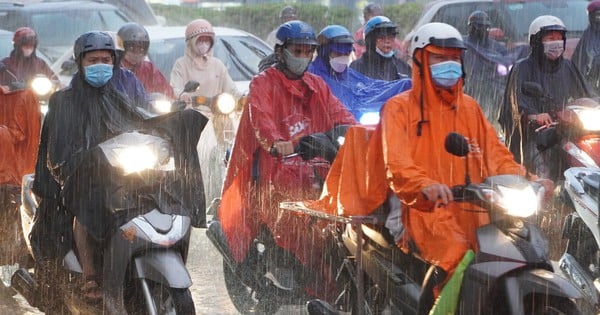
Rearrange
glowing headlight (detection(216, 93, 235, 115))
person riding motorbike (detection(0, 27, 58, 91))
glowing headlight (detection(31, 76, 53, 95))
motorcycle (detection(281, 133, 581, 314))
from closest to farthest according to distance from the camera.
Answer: motorcycle (detection(281, 133, 581, 314)), glowing headlight (detection(31, 76, 53, 95)), glowing headlight (detection(216, 93, 235, 115)), person riding motorbike (detection(0, 27, 58, 91))

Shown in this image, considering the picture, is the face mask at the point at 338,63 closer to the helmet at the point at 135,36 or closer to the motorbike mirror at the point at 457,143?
the helmet at the point at 135,36

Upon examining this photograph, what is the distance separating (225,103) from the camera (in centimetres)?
1209

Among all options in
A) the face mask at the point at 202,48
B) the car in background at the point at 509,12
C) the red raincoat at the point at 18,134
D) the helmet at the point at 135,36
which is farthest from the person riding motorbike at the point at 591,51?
the red raincoat at the point at 18,134

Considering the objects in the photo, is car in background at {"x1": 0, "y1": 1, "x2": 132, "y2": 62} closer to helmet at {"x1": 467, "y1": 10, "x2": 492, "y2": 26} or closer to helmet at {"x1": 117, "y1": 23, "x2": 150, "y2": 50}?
helmet at {"x1": 467, "y1": 10, "x2": 492, "y2": 26}

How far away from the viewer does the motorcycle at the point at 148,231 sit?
6.27 metres

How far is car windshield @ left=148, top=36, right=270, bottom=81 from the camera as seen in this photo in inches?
570

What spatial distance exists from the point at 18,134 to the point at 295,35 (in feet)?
8.17

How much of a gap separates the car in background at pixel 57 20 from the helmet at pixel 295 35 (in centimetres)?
898

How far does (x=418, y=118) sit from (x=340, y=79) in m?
3.32

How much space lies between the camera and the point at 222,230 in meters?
8.35

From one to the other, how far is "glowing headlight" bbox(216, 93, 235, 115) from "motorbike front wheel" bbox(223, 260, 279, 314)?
3.75 m

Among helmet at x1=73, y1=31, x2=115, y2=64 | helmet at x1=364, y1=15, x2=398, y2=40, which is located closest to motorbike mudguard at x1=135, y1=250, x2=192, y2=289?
helmet at x1=73, y1=31, x2=115, y2=64

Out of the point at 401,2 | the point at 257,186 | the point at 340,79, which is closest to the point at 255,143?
the point at 257,186

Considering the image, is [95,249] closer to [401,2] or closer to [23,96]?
[23,96]
